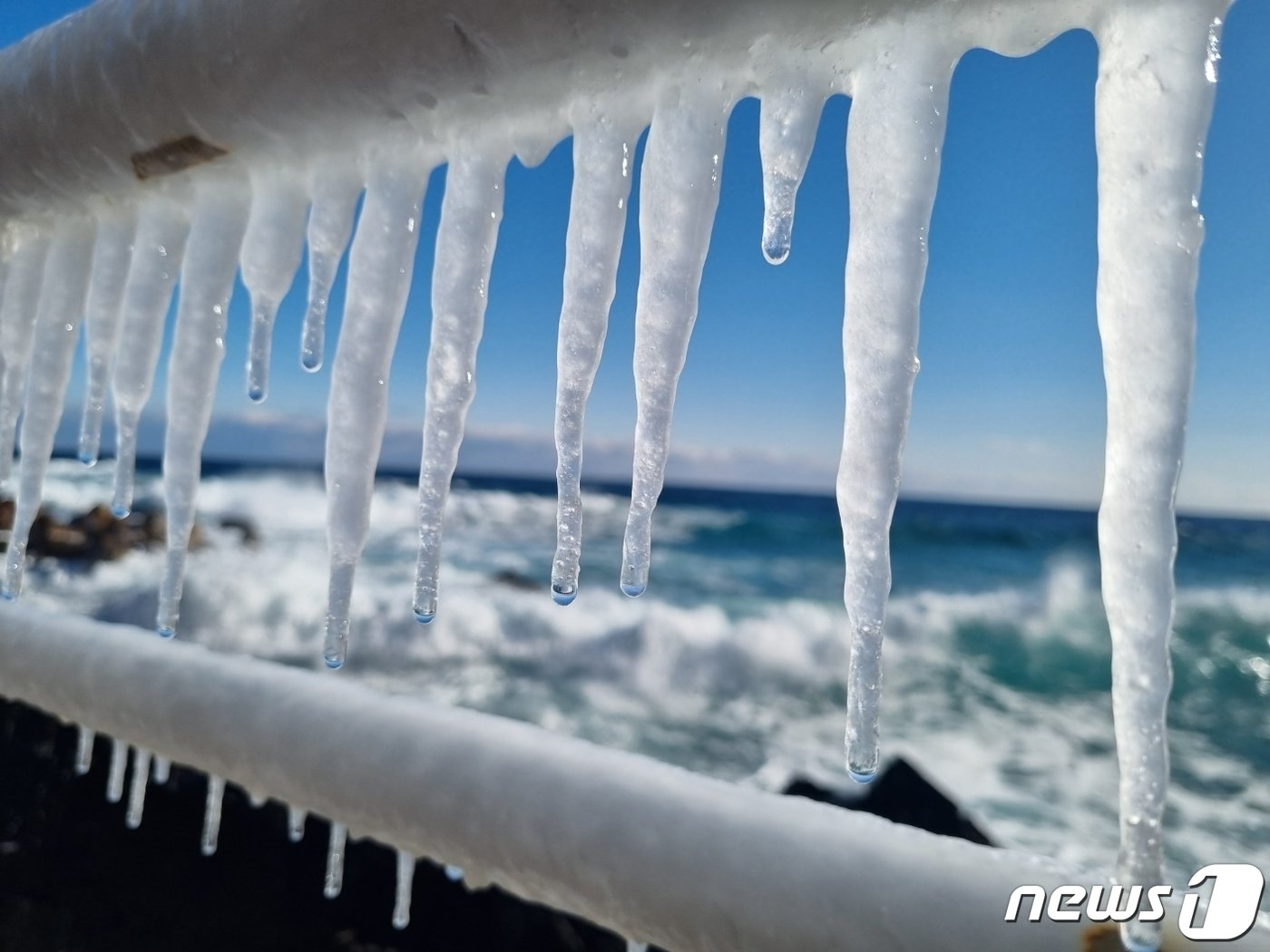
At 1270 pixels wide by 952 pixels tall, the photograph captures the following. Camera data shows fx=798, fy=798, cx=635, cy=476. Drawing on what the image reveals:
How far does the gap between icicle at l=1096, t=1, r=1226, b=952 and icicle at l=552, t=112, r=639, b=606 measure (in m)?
0.28

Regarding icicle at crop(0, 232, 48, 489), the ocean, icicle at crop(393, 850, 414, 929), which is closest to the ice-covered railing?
icicle at crop(0, 232, 48, 489)

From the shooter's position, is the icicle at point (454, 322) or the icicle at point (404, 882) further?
the icicle at point (404, 882)

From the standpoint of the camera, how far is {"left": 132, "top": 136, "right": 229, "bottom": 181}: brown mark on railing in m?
0.64

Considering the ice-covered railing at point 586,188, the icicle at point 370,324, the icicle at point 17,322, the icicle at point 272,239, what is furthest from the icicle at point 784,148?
the icicle at point 17,322

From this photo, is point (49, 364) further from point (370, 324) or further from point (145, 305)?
point (370, 324)

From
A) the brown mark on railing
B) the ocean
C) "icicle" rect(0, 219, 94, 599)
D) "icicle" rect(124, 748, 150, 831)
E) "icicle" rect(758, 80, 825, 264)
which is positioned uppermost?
the brown mark on railing

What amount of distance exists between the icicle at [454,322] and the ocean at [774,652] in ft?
0.75

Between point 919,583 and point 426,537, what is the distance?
11051 mm

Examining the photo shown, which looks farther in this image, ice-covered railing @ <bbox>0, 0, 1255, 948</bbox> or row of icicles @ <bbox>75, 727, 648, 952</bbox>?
row of icicles @ <bbox>75, 727, 648, 952</bbox>

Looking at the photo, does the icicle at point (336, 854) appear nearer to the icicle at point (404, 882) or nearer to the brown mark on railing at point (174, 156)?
the icicle at point (404, 882)

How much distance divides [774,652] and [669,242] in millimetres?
7459

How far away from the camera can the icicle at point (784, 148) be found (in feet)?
1.50

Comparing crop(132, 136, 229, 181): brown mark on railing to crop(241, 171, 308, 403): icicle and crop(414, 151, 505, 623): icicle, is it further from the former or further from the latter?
crop(414, 151, 505, 623): icicle

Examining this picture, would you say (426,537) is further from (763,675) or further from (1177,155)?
(763,675)
